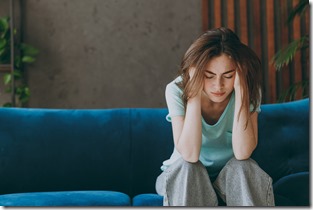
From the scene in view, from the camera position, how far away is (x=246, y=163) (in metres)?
1.72

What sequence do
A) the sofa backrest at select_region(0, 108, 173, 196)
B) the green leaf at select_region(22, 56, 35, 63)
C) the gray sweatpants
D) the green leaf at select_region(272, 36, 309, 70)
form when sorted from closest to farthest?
1. the gray sweatpants
2. the sofa backrest at select_region(0, 108, 173, 196)
3. the green leaf at select_region(272, 36, 309, 70)
4. the green leaf at select_region(22, 56, 35, 63)

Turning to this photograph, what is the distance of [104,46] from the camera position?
343 centimetres

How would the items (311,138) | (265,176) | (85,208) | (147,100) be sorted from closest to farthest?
1. (265,176)
2. (85,208)
3. (311,138)
4. (147,100)

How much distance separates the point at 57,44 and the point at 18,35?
10.0 inches

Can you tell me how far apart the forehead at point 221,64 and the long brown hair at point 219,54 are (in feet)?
0.03

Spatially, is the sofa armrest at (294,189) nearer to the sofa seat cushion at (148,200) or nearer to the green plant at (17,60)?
the sofa seat cushion at (148,200)

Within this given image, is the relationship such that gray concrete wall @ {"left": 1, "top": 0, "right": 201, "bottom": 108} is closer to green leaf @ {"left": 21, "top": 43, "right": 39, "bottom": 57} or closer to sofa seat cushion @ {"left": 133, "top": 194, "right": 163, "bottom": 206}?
green leaf @ {"left": 21, "top": 43, "right": 39, "bottom": 57}

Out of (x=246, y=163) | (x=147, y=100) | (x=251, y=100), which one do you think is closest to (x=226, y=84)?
(x=251, y=100)

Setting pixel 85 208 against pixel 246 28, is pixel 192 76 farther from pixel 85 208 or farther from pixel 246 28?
pixel 246 28

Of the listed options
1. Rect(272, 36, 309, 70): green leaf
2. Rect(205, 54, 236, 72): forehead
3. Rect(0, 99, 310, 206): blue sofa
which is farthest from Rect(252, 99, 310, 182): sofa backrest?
Rect(272, 36, 309, 70): green leaf

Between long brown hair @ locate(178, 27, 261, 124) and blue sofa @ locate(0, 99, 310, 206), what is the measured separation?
33 cm

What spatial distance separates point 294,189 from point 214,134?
360 mm

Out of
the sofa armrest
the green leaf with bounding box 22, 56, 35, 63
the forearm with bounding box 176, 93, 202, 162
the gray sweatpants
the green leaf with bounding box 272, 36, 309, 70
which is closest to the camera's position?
the gray sweatpants

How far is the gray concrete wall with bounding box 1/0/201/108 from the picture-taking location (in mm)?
3350
